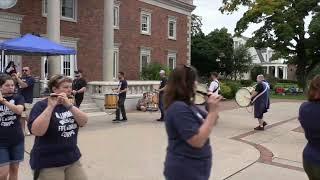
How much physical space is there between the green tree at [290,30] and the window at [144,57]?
13.2 meters

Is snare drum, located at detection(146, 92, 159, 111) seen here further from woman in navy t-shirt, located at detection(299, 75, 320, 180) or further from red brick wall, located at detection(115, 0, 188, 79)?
woman in navy t-shirt, located at detection(299, 75, 320, 180)

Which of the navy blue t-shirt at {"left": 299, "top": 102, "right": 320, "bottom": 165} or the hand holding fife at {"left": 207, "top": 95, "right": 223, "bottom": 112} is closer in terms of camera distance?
the hand holding fife at {"left": 207, "top": 95, "right": 223, "bottom": 112}

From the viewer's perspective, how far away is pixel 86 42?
26141 millimetres

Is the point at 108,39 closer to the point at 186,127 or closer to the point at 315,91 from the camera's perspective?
the point at 315,91

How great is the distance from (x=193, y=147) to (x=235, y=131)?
1055 cm

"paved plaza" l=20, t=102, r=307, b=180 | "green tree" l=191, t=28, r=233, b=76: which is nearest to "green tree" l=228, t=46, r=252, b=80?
"green tree" l=191, t=28, r=233, b=76

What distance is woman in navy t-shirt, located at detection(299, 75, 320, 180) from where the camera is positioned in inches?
173

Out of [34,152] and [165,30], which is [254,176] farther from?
[165,30]

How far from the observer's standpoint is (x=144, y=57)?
3162 cm

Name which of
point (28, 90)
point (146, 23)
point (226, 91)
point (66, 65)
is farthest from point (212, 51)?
point (28, 90)

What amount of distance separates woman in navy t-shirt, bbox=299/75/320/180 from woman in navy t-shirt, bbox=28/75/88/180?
7.00 ft

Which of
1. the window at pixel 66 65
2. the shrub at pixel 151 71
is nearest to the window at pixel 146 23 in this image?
the shrub at pixel 151 71

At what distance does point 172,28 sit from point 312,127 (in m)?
30.8

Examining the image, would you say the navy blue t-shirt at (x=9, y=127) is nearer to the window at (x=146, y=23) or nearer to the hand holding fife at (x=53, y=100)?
the hand holding fife at (x=53, y=100)
